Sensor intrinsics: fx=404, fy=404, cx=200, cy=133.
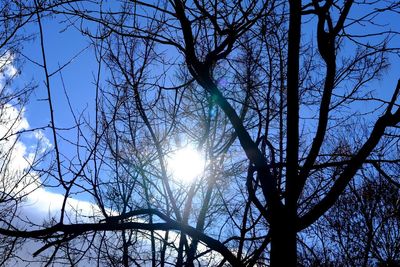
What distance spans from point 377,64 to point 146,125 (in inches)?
104

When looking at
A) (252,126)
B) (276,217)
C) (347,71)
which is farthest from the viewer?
(252,126)

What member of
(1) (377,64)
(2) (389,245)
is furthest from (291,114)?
(2) (389,245)

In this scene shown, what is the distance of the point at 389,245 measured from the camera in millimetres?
10469

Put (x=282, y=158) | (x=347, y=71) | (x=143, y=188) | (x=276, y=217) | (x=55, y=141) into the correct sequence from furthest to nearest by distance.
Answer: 1. (x=143, y=188)
2. (x=347, y=71)
3. (x=282, y=158)
4. (x=276, y=217)
5. (x=55, y=141)

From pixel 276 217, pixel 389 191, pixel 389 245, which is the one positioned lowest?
pixel 276 217

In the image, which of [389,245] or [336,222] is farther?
[389,245]

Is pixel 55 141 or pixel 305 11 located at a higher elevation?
pixel 305 11

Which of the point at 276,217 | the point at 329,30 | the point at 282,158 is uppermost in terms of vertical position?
the point at 329,30

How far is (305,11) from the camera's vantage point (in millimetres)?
2541

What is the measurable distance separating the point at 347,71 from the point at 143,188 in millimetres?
2614

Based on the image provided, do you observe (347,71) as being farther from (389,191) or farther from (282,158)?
(389,191)

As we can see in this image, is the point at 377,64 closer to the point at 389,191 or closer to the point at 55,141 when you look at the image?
the point at 55,141

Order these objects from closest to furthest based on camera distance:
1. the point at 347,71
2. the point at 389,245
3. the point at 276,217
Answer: the point at 276,217 → the point at 347,71 → the point at 389,245

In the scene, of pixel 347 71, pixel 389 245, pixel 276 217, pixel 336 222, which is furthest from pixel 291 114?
pixel 389 245
